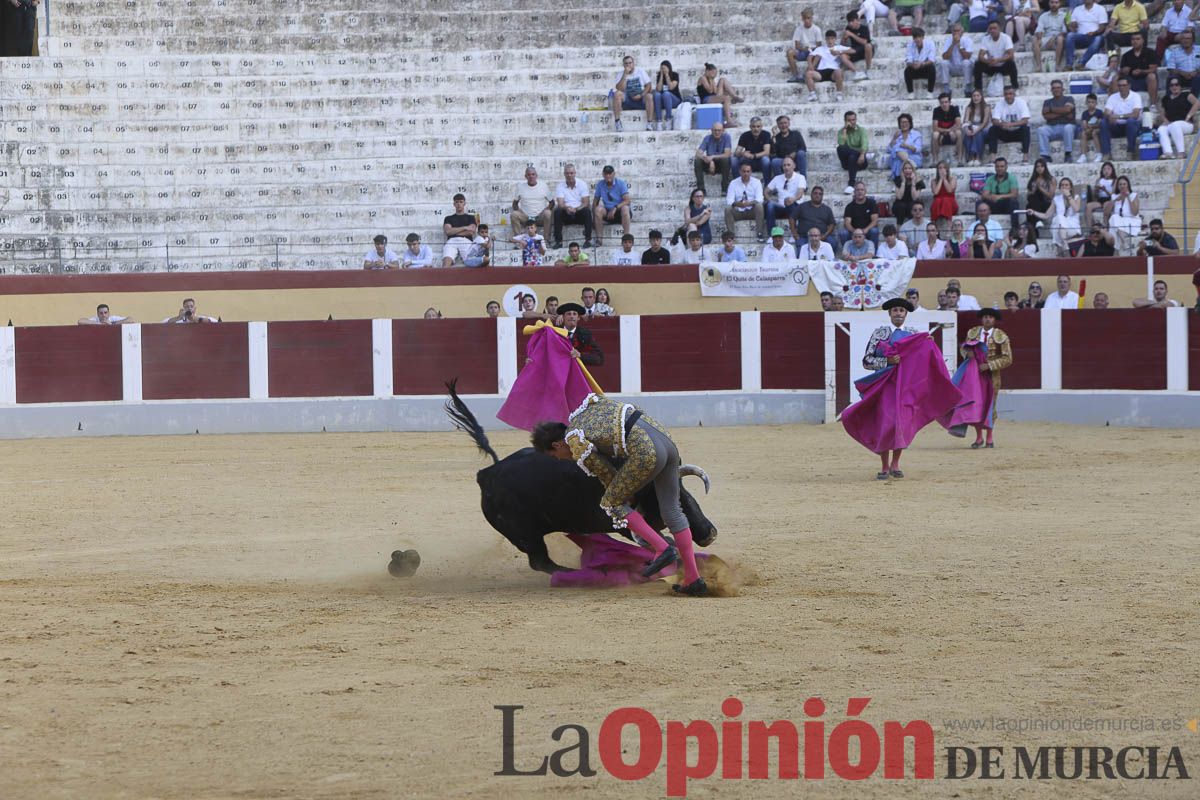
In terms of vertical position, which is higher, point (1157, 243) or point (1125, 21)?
point (1125, 21)

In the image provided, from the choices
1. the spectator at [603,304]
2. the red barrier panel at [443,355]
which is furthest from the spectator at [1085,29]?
the red barrier panel at [443,355]

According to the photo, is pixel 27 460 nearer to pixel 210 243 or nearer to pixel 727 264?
pixel 210 243

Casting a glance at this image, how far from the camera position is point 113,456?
12.8 m

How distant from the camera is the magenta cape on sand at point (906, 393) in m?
10.2

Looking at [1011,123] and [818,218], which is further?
[1011,123]

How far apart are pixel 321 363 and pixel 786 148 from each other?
6041mm

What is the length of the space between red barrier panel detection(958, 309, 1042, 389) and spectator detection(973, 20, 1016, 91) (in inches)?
176

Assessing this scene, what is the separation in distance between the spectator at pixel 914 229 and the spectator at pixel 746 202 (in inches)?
61.4

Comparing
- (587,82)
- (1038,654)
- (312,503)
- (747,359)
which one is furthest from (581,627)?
(587,82)

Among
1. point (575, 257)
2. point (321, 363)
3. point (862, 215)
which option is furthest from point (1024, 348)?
point (321, 363)

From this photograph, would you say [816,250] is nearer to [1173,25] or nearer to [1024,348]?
[1024,348]

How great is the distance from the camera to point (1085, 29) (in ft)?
62.4

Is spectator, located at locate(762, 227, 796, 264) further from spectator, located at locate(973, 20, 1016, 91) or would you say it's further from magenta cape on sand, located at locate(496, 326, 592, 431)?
magenta cape on sand, located at locate(496, 326, 592, 431)

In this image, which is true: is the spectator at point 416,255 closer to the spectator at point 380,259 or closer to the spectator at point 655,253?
the spectator at point 380,259
